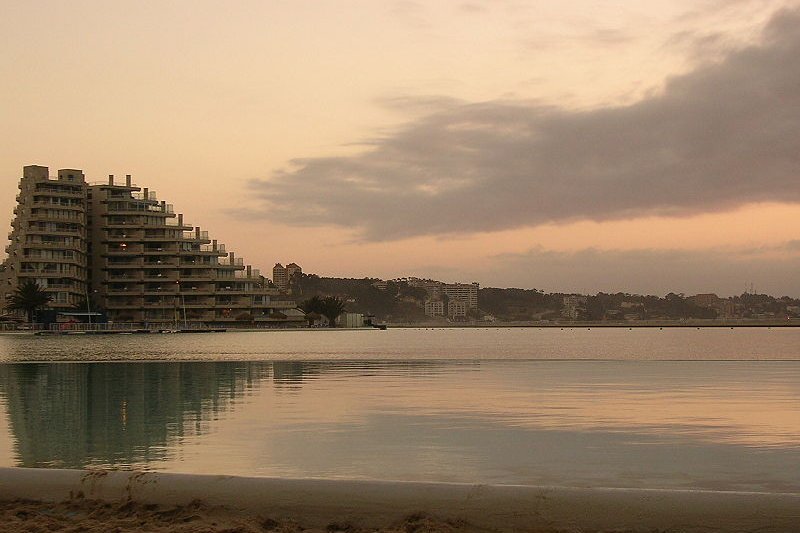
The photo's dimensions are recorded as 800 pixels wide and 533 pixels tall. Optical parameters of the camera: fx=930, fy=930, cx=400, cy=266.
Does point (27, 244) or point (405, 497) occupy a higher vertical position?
point (27, 244)

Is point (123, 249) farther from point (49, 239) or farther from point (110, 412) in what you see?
point (110, 412)

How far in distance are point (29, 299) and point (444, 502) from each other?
175 m

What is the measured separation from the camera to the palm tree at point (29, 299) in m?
169

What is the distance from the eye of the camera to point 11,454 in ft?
45.5

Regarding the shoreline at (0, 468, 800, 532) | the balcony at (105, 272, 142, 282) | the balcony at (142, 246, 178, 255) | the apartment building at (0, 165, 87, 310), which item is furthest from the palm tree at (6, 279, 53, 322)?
the shoreline at (0, 468, 800, 532)

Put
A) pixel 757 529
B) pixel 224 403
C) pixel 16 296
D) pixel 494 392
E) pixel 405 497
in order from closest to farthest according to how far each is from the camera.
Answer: pixel 757 529, pixel 405 497, pixel 224 403, pixel 494 392, pixel 16 296

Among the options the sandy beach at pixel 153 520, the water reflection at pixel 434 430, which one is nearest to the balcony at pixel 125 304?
the water reflection at pixel 434 430

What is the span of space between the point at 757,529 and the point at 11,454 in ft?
35.7

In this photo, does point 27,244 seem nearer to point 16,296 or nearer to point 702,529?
point 16,296

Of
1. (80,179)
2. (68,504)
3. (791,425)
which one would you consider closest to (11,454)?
(68,504)

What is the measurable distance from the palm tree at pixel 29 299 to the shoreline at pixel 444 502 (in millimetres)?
172808

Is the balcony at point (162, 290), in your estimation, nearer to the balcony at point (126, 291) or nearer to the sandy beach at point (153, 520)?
the balcony at point (126, 291)

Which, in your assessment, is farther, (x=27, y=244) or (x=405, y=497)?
(x=27, y=244)

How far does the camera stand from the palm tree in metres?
169
